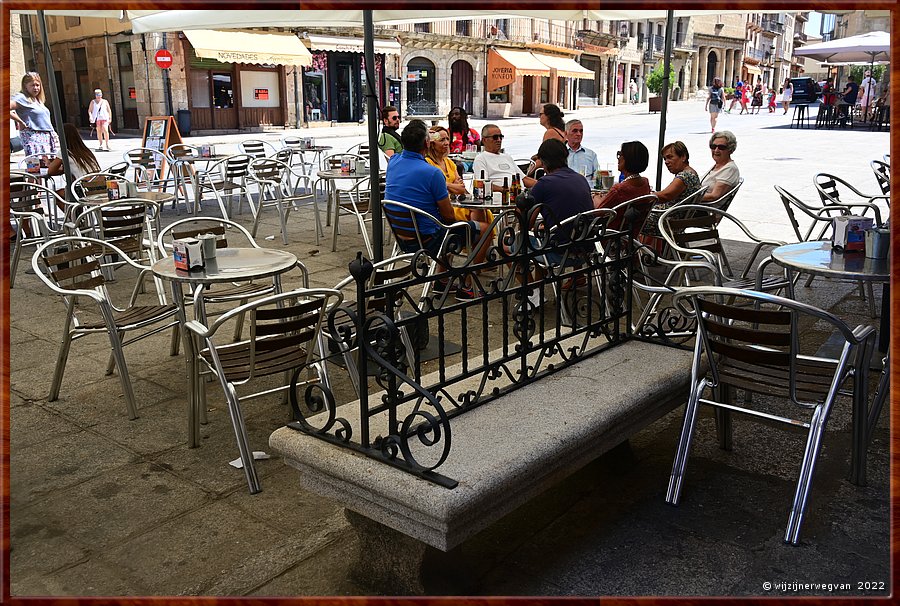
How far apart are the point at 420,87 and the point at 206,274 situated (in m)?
29.9

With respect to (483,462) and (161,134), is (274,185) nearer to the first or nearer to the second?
(161,134)

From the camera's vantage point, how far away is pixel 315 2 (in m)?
1.60

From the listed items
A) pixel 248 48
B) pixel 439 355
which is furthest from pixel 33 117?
pixel 248 48

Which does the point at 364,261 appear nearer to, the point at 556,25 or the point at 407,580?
the point at 407,580

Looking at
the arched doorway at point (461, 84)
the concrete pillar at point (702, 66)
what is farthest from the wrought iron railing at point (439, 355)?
the concrete pillar at point (702, 66)

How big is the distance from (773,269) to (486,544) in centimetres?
478

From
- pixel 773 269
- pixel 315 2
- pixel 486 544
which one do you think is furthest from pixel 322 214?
pixel 315 2

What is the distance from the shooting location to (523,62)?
113 ft

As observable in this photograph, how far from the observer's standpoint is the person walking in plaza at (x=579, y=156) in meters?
6.77

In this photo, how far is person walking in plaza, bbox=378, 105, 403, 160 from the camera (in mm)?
8077

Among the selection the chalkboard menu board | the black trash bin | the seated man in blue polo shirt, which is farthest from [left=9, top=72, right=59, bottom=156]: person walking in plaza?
the black trash bin

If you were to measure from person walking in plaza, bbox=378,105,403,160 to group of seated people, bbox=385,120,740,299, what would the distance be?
1.77 meters

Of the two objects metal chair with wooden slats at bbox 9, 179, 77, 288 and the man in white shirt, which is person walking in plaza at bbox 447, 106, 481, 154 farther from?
metal chair with wooden slats at bbox 9, 179, 77, 288

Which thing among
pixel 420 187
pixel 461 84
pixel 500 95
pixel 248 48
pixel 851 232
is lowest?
pixel 851 232
